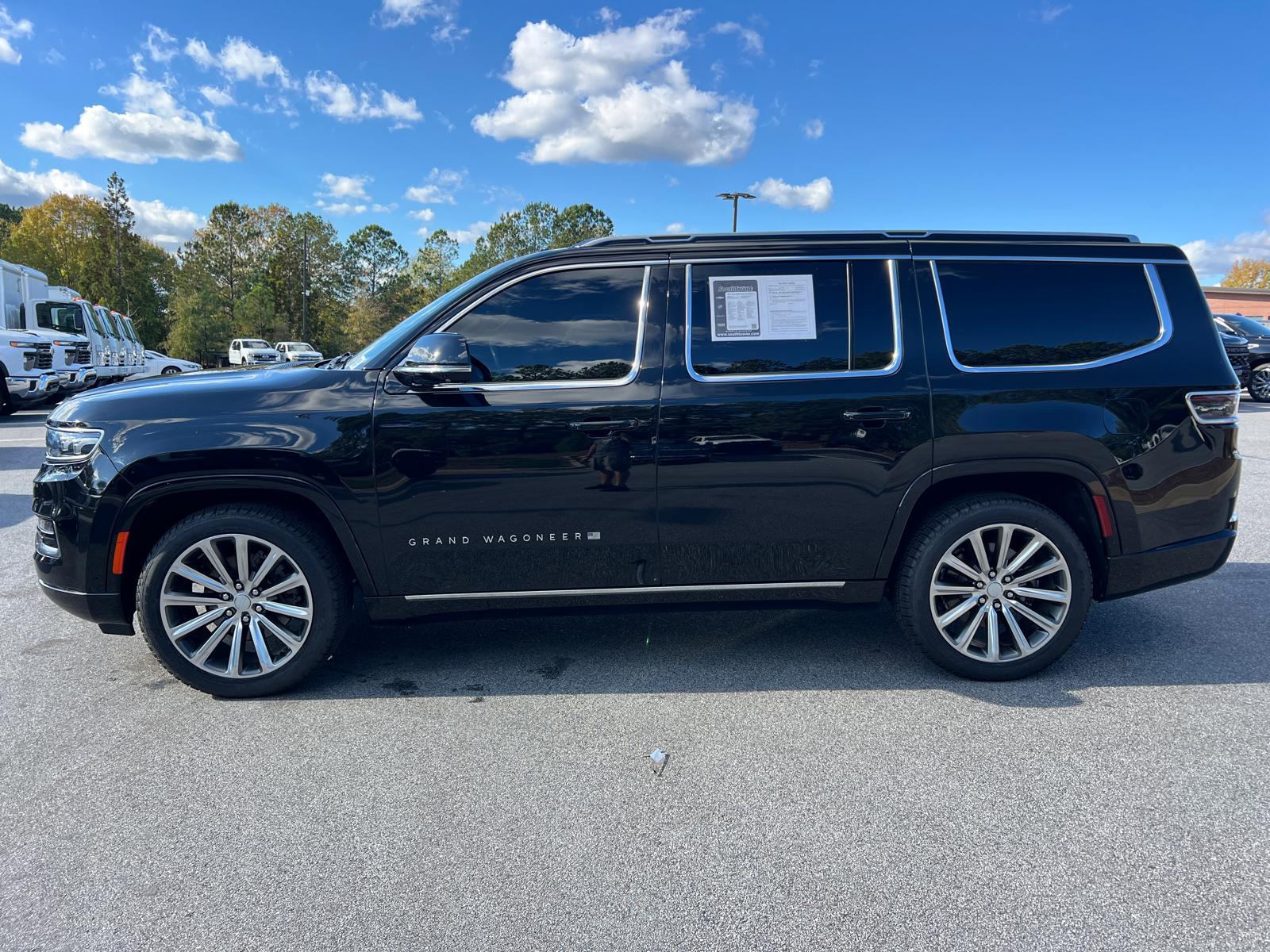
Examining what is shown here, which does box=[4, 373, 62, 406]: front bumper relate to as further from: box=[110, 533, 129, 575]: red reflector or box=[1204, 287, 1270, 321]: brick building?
box=[1204, 287, 1270, 321]: brick building

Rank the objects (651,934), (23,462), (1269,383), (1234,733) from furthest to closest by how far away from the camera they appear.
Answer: (1269,383) → (23,462) → (1234,733) → (651,934)

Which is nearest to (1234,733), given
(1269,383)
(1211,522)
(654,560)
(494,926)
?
(1211,522)

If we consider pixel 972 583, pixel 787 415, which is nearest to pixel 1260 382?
pixel 972 583

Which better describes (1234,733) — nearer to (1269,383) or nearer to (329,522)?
(329,522)

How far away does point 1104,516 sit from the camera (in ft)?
11.8

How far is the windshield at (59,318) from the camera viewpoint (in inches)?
761

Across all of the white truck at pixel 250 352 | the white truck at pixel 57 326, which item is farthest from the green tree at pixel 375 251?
the white truck at pixel 57 326

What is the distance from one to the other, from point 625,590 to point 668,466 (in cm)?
59

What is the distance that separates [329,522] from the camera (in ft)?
11.3

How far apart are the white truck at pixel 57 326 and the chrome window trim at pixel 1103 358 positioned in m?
19.2

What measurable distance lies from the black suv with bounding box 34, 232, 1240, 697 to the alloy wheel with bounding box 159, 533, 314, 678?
0.05 ft

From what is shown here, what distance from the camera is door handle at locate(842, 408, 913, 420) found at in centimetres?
345

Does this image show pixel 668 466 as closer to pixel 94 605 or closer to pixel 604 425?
pixel 604 425

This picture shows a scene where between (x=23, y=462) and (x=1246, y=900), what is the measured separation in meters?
12.2
